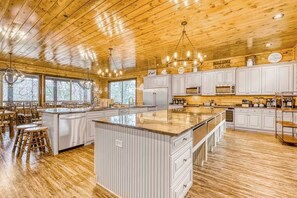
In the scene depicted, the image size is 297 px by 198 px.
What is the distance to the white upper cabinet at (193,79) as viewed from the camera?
6.81 meters

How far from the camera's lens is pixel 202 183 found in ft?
7.48

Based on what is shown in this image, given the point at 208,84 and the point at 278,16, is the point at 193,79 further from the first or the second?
the point at 278,16

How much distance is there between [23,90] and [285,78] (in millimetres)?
10566

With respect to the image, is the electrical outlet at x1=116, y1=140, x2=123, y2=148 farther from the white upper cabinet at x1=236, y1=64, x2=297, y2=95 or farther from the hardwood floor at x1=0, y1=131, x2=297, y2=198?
the white upper cabinet at x1=236, y1=64, x2=297, y2=95

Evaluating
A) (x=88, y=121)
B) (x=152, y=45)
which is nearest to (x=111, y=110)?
(x=88, y=121)

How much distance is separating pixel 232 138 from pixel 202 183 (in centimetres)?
295

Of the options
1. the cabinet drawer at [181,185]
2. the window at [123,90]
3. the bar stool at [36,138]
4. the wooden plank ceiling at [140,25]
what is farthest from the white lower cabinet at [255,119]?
the bar stool at [36,138]

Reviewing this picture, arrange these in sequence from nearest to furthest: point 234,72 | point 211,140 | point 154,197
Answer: point 154,197 < point 211,140 < point 234,72

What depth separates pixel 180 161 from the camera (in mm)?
1721

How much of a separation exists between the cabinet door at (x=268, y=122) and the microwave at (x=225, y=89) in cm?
138

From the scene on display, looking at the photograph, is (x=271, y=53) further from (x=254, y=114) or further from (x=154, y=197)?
(x=154, y=197)

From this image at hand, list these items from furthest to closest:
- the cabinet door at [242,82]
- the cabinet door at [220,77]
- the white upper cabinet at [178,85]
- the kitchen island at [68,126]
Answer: the white upper cabinet at [178,85] → the cabinet door at [220,77] → the cabinet door at [242,82] → the kitchen island at [68,126]

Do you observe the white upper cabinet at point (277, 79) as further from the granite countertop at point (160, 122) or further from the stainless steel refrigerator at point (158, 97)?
the granite countertop at point (160, 122)

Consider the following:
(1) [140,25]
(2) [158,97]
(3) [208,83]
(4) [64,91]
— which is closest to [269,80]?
(3) [208,83]
